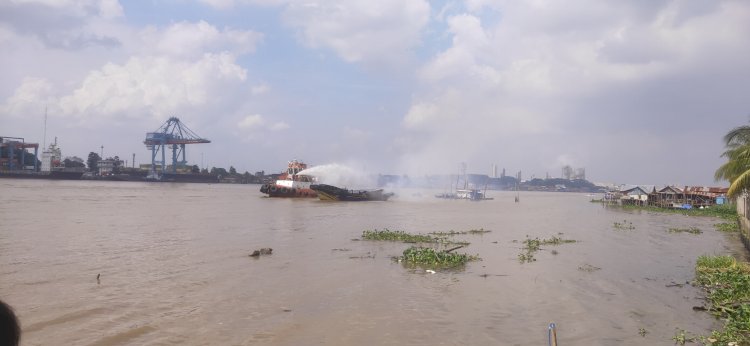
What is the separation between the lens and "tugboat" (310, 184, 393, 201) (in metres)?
50.5

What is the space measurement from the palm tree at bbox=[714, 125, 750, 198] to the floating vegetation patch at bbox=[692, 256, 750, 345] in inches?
75.5

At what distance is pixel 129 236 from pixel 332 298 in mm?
13096

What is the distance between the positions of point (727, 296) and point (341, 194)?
4345cm

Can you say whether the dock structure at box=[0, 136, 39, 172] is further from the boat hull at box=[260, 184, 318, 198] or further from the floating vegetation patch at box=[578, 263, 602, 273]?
the floating vegetation patch at box=[578, 263, 602, 273]

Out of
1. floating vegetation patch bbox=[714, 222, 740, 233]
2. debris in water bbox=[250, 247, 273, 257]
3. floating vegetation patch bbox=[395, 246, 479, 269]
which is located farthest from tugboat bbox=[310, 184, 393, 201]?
floating vegetation patch bbox=[395, 246, 479, 269]

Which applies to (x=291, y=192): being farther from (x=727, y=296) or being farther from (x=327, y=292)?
(x=727, y=296)

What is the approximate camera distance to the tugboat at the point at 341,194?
50.5 metres

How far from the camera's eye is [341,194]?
5200 cm

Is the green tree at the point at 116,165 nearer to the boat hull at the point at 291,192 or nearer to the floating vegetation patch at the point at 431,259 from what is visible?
the boat hull at the point at 291,192

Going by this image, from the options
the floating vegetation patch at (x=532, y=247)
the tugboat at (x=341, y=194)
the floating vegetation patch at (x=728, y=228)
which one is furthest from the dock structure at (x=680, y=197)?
the floating vegetation patch at (x=532, y=247)

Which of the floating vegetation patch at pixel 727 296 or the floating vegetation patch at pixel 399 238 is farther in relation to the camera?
the floating vegetation patch at pixel 399 238

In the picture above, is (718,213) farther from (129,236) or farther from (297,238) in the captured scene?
(129,236)

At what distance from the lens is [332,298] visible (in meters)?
10.6

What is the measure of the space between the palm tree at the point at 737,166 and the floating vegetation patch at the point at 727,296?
75.5 inches
